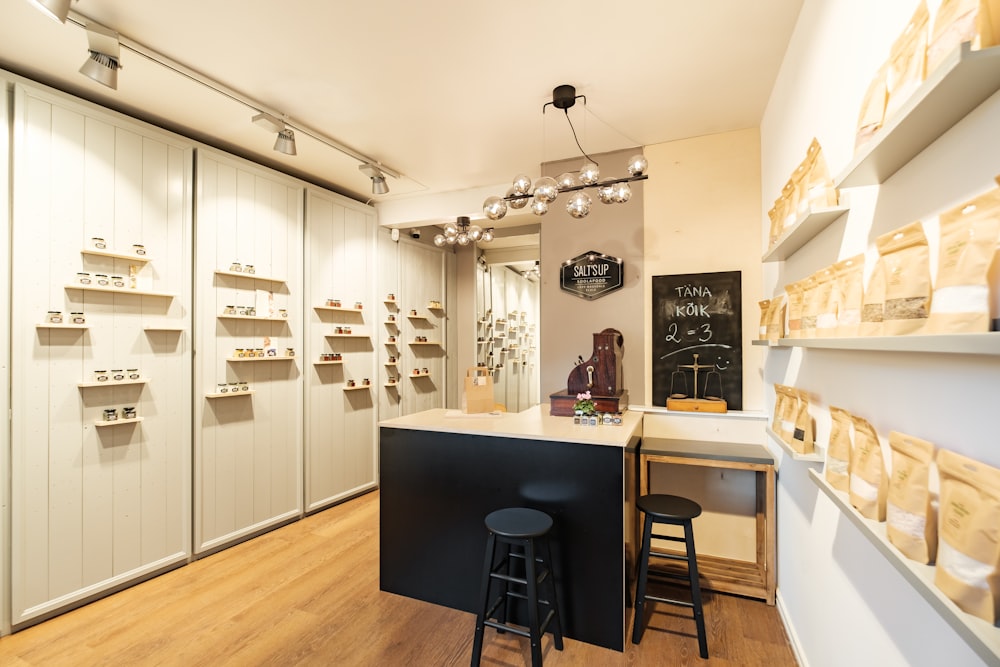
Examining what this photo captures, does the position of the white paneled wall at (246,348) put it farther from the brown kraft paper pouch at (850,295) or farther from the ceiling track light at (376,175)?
the brown kraft paper pouch at (850,295)

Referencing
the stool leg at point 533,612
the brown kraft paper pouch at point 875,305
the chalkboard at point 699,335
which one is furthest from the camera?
the chalkboard at point 699,335

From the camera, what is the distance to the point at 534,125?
125 inches

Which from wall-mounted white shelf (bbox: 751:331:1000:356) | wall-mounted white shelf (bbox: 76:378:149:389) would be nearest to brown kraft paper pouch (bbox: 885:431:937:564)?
wall-mounted white shelf (bbox: 751:331:1000:356)

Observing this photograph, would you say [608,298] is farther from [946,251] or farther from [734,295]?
[946,251]

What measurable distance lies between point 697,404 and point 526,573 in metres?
1.67

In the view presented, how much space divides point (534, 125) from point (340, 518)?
349 cm

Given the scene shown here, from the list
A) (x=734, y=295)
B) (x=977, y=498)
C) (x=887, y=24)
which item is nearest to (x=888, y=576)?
(x=977, y=498)

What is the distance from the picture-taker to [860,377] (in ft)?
4.60

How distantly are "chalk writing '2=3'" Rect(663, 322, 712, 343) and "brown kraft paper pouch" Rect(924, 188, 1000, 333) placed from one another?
7.96 feet

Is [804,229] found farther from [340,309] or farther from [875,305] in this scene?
[340,309]

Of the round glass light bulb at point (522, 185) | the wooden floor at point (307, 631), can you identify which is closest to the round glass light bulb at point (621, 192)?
the round glass light bulb at point (522, 185)

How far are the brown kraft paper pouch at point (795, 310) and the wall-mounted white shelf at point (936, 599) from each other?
29.4 inches

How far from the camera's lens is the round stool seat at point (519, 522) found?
1962 mm

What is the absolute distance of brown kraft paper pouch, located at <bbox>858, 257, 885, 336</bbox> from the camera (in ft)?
3.36
